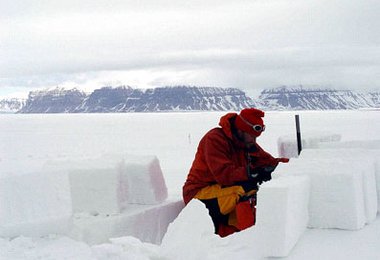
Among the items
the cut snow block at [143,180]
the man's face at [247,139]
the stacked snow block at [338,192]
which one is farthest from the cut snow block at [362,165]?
the cut snow block at [143,180]

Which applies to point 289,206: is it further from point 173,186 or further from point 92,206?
point 173,186

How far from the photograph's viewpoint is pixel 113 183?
15.5 feet

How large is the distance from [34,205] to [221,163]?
1769 millimetres

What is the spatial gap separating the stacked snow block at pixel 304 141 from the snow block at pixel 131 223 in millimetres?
1296

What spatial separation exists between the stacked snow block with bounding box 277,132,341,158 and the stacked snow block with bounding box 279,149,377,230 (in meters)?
1.63

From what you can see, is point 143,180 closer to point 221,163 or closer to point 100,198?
point 100,198

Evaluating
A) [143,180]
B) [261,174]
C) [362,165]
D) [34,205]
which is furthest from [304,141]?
[34,205]

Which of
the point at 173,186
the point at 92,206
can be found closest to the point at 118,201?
the point at 92,206

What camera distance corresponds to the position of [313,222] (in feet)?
11.1

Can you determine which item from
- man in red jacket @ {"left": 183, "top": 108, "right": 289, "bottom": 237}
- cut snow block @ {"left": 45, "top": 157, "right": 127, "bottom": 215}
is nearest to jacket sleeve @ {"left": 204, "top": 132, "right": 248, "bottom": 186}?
man in red jacket @ {"left": 183, "top": 108, "right": 289, "bottom": 237}

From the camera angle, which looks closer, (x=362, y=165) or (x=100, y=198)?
(x=362, y=165)

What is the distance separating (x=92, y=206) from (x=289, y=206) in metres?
2.31

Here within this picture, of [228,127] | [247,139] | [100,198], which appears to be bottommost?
[100,198]

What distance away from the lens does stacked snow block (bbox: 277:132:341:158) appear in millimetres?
5379
